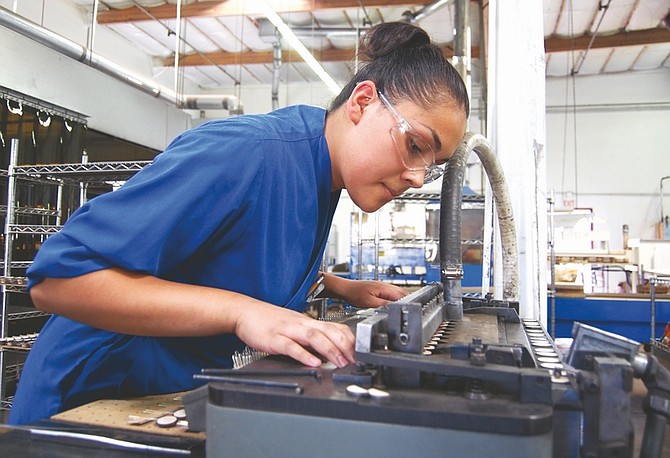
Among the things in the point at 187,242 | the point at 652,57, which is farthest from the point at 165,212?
the point at 652,57

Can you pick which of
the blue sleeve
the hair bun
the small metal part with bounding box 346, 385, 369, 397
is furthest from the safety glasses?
the small metal part with bounding box 346, 385, 369, 397

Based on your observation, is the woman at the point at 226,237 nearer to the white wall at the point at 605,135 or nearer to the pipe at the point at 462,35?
the pipe at the point at 462,35

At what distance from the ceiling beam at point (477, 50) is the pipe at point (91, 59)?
1.34m

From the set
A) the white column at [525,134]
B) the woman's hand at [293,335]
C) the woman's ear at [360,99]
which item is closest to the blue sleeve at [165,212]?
the woman's hand at [293,335]

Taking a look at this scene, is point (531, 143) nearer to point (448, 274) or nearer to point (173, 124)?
point (448, 274)

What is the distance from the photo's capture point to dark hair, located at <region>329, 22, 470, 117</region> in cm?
86

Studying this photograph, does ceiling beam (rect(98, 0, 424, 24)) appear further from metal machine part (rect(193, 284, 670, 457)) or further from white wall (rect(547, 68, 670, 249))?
metal machine part (rect(193, 284, 670, 457))

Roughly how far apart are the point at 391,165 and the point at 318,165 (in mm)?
134

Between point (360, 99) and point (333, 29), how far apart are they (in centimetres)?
594

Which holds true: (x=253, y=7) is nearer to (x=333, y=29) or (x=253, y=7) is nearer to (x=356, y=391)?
(x=333, y=29)

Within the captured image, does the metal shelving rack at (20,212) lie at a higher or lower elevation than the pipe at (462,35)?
lower

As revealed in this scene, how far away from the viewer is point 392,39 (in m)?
0.93

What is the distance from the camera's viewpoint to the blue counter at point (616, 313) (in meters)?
3.51

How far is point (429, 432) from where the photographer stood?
16.4 inches
